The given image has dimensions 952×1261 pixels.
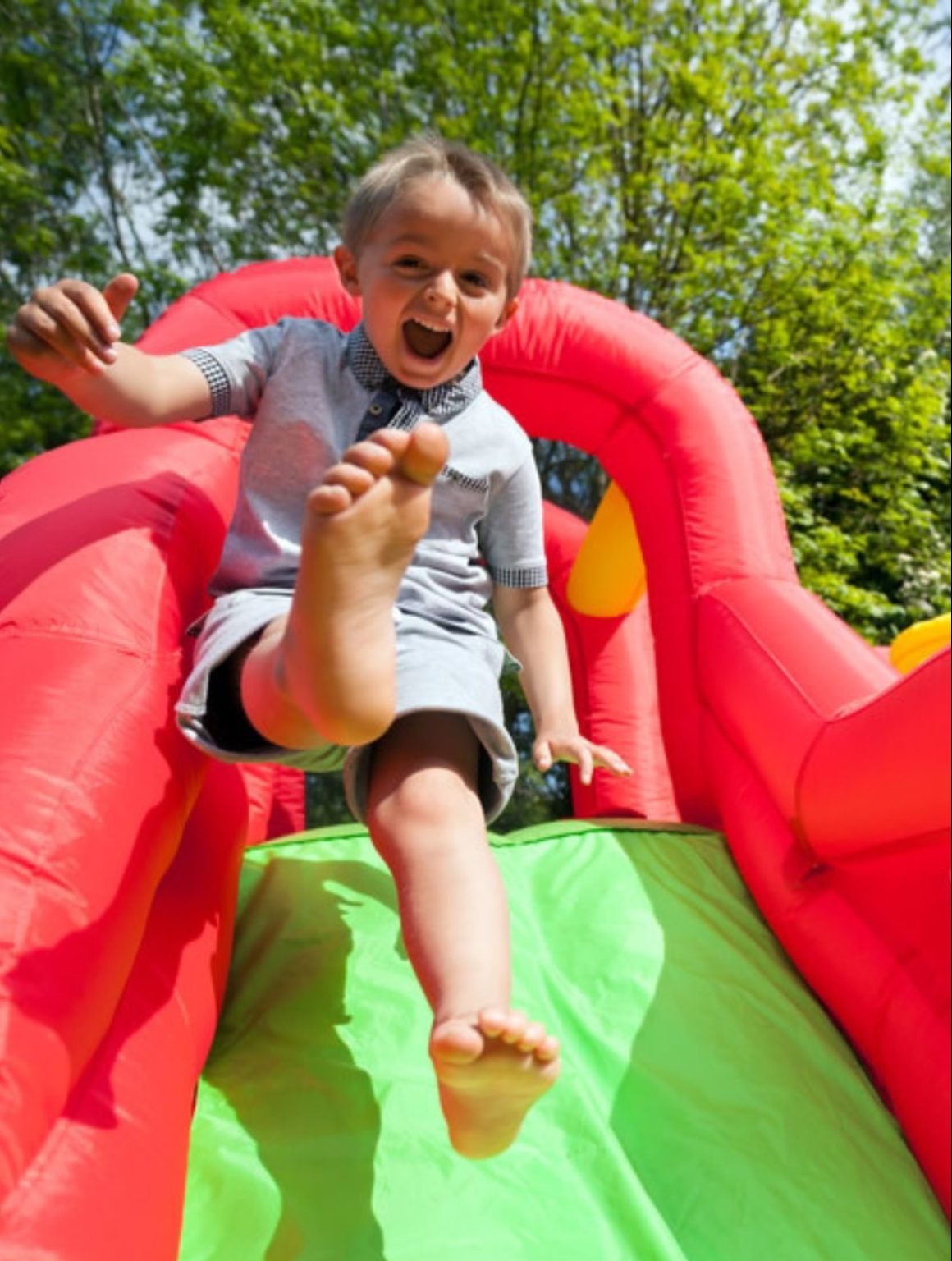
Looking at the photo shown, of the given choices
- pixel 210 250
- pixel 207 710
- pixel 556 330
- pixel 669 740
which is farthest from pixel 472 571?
pixel 210 250

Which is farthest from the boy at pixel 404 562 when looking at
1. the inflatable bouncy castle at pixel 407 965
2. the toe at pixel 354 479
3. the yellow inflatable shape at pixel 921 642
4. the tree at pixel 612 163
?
the tree at pixel 612 163

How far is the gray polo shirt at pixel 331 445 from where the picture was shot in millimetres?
1302

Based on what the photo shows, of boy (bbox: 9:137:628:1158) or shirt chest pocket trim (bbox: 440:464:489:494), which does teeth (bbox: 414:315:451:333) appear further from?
shirt chest pocket trim (bbox: 440:464:489:494)

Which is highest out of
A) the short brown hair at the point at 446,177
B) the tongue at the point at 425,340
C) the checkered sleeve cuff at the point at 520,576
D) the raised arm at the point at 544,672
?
the short brown hair at the point at 446,177

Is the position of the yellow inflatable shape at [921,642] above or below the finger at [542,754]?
above

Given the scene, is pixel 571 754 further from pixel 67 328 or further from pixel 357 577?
pixel 67 328

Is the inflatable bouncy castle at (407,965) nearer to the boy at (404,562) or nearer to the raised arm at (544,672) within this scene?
the boy at (404,562)

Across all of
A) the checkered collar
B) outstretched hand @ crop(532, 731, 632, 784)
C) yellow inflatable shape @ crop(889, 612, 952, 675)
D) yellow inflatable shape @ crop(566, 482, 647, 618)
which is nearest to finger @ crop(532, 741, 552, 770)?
outstretched hand @ crop(532, 731, 632, 784)

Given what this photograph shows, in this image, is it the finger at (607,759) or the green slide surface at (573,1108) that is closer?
the green slide surface at (573,1108)

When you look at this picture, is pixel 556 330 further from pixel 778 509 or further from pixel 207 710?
pixel 207 710

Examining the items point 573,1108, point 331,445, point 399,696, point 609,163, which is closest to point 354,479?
point 399,696

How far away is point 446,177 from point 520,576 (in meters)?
0.52

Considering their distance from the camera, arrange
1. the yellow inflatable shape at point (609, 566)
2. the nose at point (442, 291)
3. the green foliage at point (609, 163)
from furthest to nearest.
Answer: the green foliage at point (609, 163) < the yellow inflatable shape at point (609, 566) < the nose at point (442, 291)

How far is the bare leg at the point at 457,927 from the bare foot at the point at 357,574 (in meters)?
0.20
